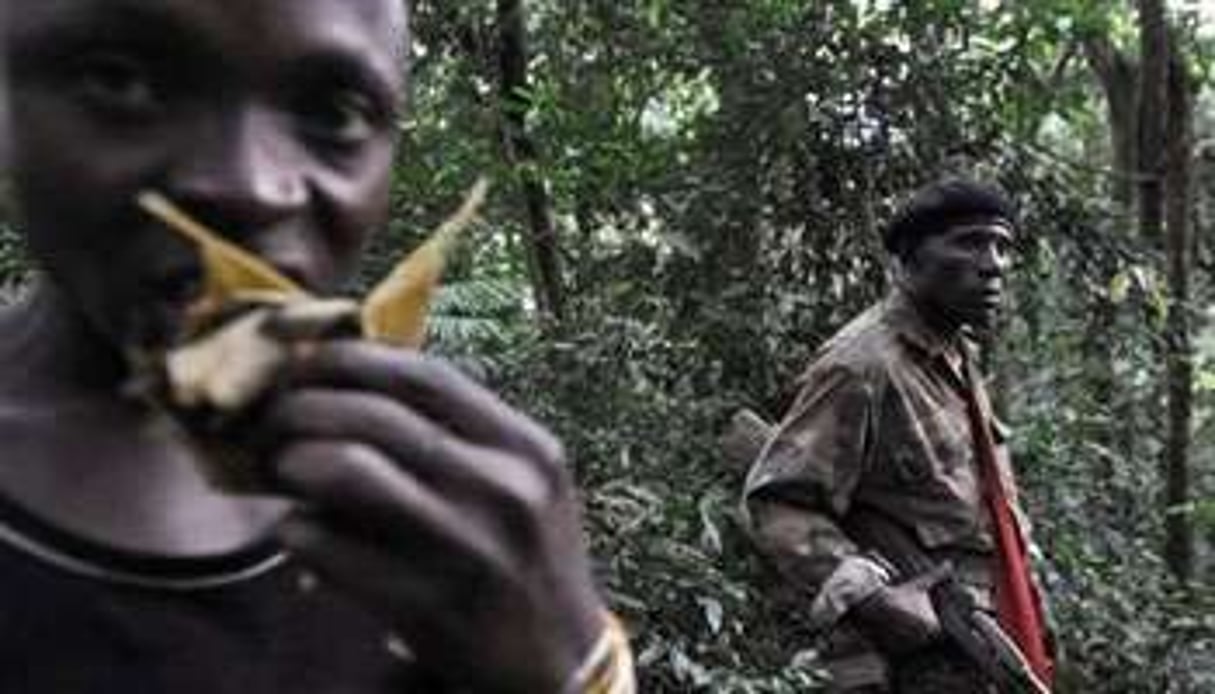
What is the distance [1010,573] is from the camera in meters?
4.61

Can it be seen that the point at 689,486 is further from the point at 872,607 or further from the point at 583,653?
the point at 583,653

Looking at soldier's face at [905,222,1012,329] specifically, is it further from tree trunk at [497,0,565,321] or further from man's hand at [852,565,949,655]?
tree trunk at [497,0,565,321]

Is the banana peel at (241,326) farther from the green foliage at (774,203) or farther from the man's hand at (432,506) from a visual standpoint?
the green foliage at (774,203)

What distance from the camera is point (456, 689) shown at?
3.06 ft

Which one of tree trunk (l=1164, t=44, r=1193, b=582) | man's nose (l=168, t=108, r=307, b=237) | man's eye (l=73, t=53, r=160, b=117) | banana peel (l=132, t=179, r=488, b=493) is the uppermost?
man's eye (l=73, t=53, r=160, b=117)

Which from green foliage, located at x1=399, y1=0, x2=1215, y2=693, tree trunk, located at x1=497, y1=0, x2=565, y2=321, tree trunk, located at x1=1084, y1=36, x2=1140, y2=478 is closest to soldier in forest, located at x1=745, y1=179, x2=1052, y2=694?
green foliage, located at x1=399, y1=0, x2=1215, y2=693

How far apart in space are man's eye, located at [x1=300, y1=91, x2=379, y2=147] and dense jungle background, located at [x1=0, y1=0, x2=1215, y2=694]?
5023mm

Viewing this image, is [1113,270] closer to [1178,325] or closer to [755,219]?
[1178,325]

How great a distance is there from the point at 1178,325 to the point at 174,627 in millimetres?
7716

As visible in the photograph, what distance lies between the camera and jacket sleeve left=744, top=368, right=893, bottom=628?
466cm

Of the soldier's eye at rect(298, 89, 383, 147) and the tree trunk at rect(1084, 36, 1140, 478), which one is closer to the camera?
the soldier's eye at rect(298, 89, 383, 147)

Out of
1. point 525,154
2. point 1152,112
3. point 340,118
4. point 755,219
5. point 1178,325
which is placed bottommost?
point 1178,325

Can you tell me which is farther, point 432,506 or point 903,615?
point 903,615

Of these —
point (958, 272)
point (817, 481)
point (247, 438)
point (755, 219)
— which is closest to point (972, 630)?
point (817, 481)
